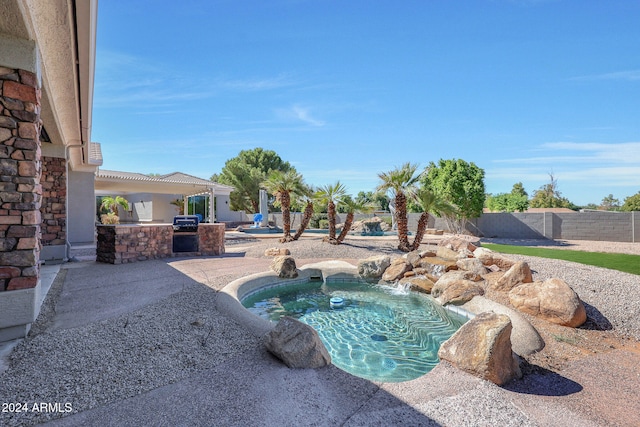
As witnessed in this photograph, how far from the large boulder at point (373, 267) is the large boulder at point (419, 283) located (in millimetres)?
805

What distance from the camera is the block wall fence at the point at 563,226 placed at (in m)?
17.1

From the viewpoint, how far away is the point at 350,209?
46.5 feet

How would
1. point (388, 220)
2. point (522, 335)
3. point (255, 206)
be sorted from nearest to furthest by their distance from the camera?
point (522, 335) < point (388, 220) < point (255, 206)

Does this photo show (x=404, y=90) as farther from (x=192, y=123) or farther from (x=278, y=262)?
(x=192, y=123)

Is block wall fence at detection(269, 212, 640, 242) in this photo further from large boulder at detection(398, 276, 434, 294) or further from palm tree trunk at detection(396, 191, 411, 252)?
large boulder at detection(398, 276, 434, 294)

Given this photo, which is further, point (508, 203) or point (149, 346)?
point (508, 203)

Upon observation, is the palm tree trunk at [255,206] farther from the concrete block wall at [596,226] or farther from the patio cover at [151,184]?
the concrete block wall at [596,226]

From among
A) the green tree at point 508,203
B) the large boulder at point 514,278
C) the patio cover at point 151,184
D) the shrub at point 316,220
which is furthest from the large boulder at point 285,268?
the green tree at point 508,203

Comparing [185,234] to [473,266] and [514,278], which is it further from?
[514,278]

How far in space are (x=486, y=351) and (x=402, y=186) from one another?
9.65m

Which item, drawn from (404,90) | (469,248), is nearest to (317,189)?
(404,90)

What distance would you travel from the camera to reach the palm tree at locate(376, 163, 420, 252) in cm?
1266

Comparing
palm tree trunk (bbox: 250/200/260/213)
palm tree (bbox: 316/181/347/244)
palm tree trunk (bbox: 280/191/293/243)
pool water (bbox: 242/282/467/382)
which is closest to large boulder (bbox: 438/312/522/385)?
pool water (bbox: 242/282/467/382)

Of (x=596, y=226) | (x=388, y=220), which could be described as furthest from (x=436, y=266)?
(x=388, y=220)
